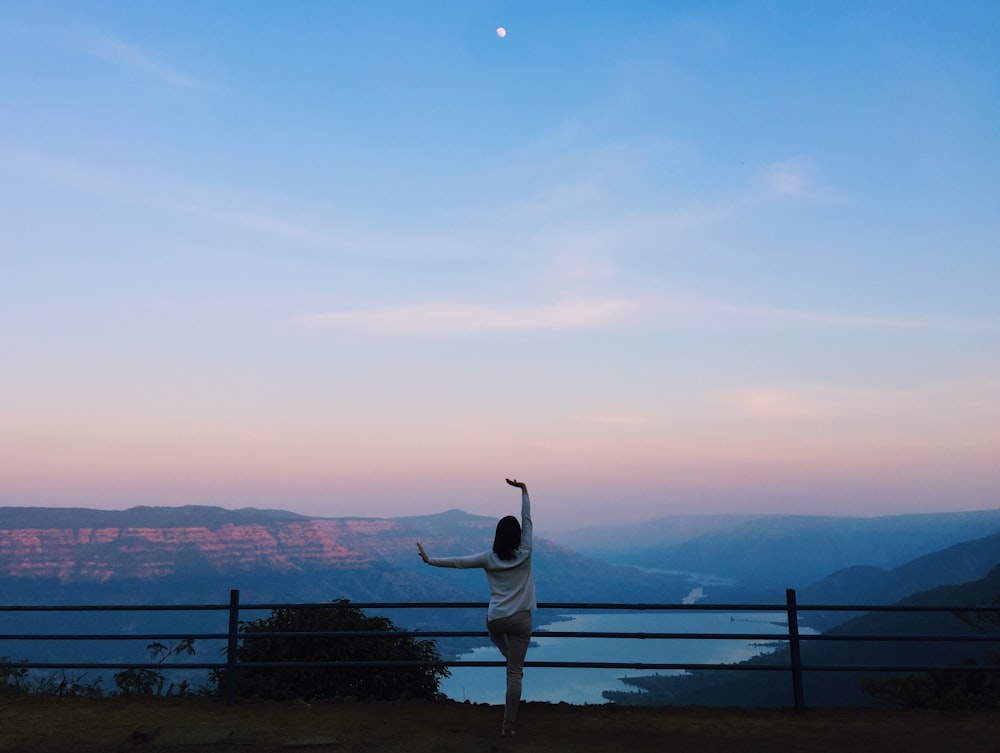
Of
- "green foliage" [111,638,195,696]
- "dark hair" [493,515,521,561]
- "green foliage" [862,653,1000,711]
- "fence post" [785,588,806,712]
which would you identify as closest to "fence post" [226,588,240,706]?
"green foliage" [111,638,195,696]

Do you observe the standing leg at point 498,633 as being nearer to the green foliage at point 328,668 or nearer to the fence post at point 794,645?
the fence post at point 794,645

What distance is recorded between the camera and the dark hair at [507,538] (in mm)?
7598

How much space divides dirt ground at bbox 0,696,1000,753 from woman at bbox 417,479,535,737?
37.6 inches

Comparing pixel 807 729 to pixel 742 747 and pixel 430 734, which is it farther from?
pixel 430 734

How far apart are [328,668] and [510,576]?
5.58 meters

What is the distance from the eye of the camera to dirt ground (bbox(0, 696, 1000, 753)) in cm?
801

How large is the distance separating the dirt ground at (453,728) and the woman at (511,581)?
956 millimetres

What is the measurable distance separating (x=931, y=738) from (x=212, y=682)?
33.4ft

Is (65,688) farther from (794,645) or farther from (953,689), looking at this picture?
(953,689)

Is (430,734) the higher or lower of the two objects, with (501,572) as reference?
lower

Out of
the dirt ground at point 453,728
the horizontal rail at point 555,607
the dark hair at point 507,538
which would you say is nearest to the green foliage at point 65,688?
the dirt ground at point 453,728

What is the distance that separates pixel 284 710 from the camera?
30.9 ft

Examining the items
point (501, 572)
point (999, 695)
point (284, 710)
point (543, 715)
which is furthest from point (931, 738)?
point (284, 710)

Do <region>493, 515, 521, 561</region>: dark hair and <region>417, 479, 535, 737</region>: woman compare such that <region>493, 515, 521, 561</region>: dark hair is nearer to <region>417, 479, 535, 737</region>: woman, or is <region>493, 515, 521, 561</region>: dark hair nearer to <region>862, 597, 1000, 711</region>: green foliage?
<region>417, 479, 535, 737</region>: woman
